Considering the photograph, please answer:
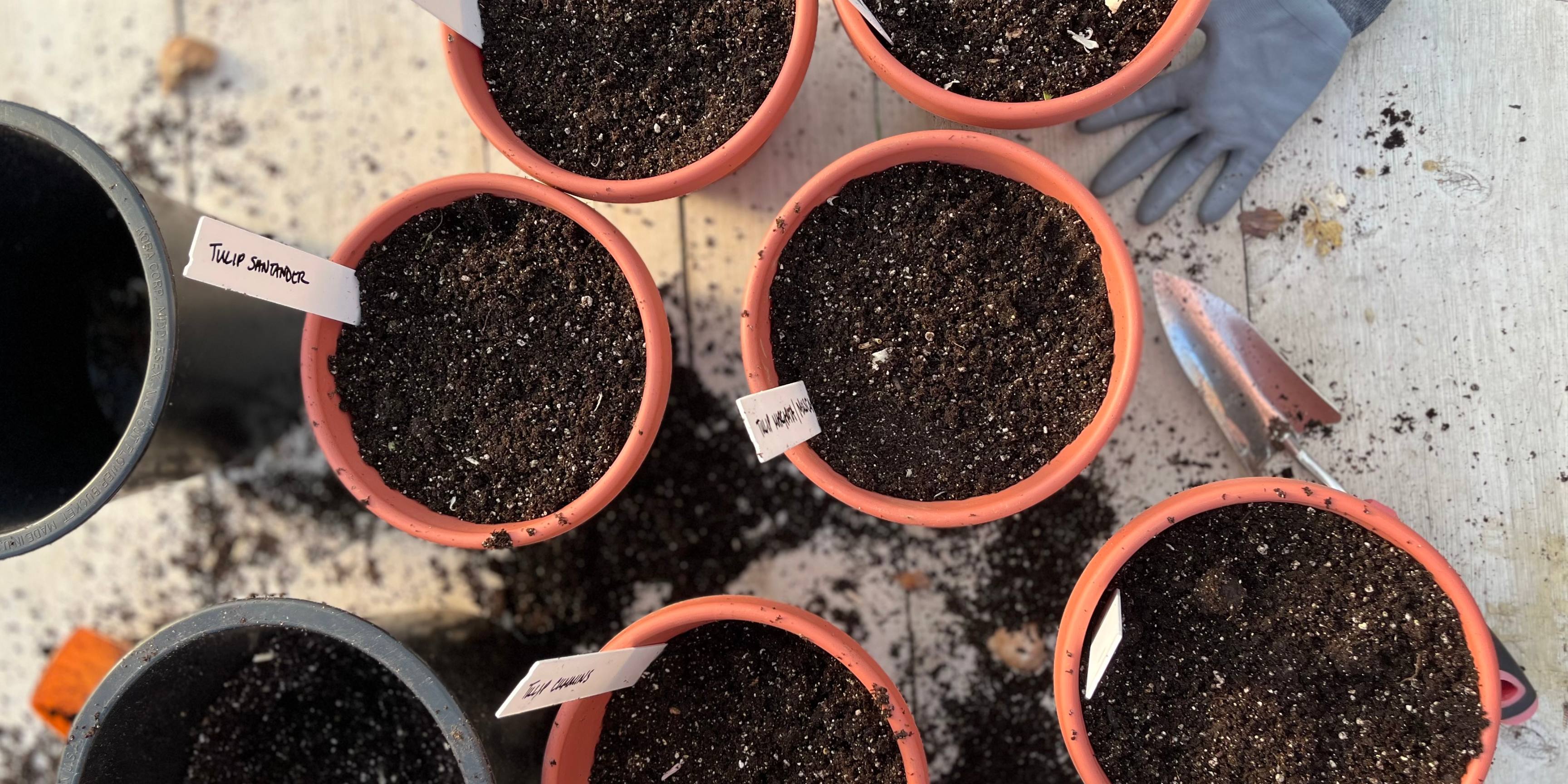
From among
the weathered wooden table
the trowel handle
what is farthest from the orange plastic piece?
the trowel handle

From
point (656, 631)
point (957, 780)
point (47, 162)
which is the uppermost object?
point (47, 162)

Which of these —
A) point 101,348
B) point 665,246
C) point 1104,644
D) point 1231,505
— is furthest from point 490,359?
point 1231,505

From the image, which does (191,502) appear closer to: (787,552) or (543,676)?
(543,676)

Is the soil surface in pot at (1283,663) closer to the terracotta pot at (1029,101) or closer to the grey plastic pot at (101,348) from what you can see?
the terracotta pot at (1029,101)

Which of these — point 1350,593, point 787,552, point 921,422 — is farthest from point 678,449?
point 1350,593

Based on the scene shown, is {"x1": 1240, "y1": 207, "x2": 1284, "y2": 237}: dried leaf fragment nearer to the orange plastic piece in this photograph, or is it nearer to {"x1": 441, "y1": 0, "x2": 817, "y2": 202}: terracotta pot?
{"x1": 441, "y1": 0, "x2": 817, "y2": 202}: terracotta pot

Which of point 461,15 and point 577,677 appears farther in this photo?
point 461,15

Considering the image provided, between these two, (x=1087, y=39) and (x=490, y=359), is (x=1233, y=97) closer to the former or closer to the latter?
(x=1087, y=39)

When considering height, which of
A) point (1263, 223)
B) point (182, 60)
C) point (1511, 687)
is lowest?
point (1511, 687)
